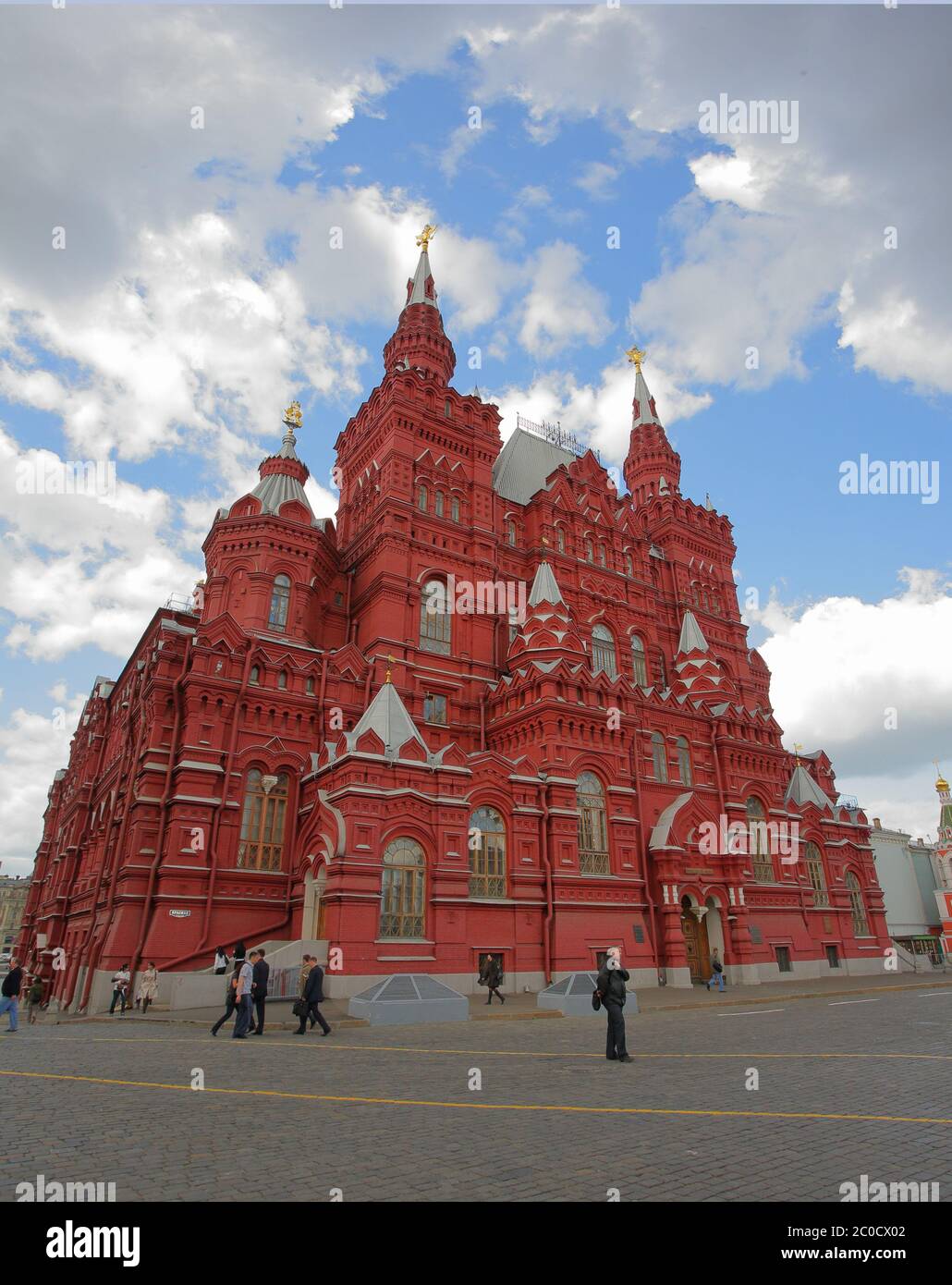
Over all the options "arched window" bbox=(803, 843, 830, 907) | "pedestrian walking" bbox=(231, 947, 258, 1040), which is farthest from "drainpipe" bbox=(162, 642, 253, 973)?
"arched window" bbox=(803, 843, 830, 907)

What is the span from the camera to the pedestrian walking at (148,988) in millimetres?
22062

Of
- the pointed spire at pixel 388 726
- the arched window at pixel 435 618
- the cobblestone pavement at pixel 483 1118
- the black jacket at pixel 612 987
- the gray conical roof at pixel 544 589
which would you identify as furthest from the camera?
the arched window at pixel 435 618

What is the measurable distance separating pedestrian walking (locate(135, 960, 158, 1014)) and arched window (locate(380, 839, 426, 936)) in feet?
22.6

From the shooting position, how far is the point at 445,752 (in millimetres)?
26844

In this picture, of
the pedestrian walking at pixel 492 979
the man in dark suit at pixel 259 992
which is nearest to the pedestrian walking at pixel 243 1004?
the man in dark suit at pixel 259 992

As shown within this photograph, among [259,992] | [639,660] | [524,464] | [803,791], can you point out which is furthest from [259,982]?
[803,791]

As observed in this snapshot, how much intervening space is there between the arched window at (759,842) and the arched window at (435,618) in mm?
17676

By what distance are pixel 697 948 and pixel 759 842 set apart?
712 cm

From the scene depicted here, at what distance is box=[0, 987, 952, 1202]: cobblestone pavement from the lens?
582 cm

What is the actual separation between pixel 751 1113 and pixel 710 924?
92.1ft

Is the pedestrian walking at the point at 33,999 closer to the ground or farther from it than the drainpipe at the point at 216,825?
closer to the ground

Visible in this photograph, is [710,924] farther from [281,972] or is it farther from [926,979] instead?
[281,972]

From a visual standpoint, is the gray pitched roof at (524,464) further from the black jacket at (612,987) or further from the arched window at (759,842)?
the black jacket at (612,987)

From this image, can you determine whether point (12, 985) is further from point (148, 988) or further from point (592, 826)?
point (592, 826)
